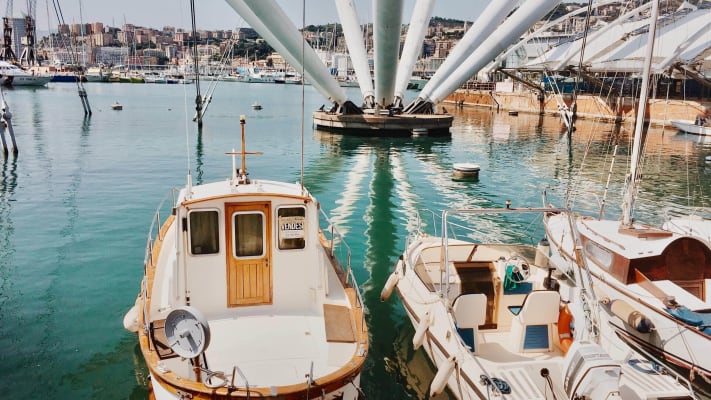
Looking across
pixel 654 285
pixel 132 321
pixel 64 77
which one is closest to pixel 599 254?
pixel 654 285

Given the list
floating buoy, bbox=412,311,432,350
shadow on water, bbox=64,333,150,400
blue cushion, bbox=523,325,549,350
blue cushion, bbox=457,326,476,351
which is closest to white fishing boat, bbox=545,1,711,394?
blue cushion, bbox=523,325,549,350

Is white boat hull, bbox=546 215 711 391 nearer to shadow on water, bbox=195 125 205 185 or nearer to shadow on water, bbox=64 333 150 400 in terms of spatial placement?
shadow on water, bbox=64 333 150 400

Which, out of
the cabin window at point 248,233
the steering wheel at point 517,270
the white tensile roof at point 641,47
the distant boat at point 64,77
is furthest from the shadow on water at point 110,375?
the distant boat at point 64,77

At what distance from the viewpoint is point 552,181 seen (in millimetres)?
27438

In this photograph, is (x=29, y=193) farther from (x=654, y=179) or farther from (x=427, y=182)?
(x=654, y=179)

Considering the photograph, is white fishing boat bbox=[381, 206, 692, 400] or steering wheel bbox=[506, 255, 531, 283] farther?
steering wheel bbox=[506, 255, 531, 283]

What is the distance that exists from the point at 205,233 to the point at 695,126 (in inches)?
1882

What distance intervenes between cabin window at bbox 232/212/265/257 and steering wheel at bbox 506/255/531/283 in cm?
441

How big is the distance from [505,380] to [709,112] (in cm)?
5005

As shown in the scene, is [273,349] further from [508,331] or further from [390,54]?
[390,54]

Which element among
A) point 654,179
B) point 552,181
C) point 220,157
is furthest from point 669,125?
point 220,157

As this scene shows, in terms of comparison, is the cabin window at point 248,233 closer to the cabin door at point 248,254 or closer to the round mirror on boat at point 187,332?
the cabin door at point 248,254

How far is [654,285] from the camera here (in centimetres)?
1010

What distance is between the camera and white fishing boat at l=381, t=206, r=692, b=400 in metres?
6.73
